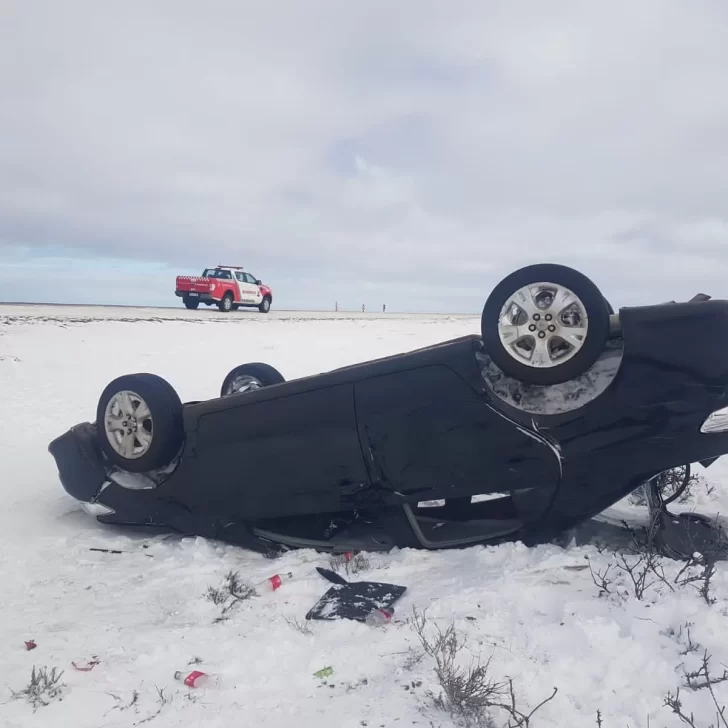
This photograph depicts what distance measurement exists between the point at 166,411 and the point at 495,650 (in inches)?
103

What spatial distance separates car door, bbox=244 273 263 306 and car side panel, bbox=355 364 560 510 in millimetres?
25896

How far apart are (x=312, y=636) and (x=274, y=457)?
51.6 inches

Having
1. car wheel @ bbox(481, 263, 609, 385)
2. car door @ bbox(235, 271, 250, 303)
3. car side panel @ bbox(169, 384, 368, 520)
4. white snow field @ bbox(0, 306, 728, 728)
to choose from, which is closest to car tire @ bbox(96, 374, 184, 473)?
car side panel @ bbox(169, 384, 368, 520)

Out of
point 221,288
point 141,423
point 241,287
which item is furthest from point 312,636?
point 241,287

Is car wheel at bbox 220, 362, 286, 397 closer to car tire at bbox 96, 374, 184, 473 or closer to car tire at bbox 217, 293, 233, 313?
car tire at bbox 96, 374, 184, 473

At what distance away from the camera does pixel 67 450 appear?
15.8 ft

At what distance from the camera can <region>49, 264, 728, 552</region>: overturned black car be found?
3.24 meters

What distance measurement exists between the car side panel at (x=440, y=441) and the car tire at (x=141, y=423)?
1379 millimetres

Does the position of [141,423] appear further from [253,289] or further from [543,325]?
[253,289]

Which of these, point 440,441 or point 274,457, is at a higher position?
point 440,441

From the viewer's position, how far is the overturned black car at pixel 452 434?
3.24 m

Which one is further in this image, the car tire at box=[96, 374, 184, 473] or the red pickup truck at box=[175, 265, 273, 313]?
the red pickup truck at box=[175, 265, 273, 313]

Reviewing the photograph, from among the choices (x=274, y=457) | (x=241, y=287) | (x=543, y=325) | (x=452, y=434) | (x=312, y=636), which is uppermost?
(x=241, y=287)

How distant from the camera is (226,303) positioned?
27.4 meters
